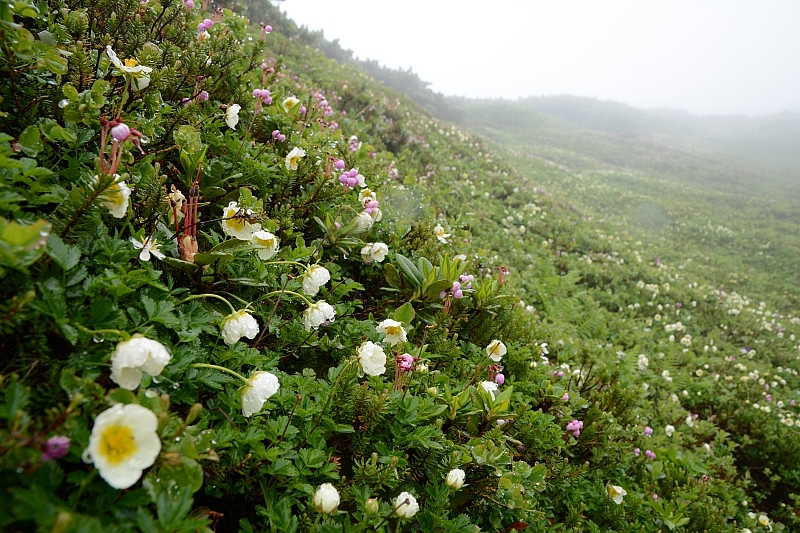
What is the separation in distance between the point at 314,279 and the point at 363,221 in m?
0.74

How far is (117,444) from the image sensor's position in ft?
2.76

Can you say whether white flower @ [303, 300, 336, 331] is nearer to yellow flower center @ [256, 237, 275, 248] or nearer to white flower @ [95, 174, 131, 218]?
yellow flower center @ [256, 237, 275, 248]

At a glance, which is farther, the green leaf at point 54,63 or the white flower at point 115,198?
the green leaf at point 54,63

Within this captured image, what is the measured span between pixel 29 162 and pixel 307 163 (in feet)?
4.97

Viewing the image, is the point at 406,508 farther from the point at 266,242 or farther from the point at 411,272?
the point at 411,272

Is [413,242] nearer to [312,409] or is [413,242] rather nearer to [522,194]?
[312,409]

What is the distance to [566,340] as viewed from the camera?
363 cm

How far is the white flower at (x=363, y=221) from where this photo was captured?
229 cm

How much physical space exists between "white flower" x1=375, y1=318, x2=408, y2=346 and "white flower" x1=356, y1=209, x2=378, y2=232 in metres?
0.72

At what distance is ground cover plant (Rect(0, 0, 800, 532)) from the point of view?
0.90 meters

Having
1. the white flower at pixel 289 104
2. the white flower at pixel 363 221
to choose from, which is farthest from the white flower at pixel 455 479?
the white flower at pixel 289 104

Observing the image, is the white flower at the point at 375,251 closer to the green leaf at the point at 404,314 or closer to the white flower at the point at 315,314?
the green leaf at the point at 404,314

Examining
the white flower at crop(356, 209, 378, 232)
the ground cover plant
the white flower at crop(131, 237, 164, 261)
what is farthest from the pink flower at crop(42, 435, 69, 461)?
the white flower at crop(356, 209, 378, 232)

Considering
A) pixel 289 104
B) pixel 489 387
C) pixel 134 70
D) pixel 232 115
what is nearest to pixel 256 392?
pixel 489 387
